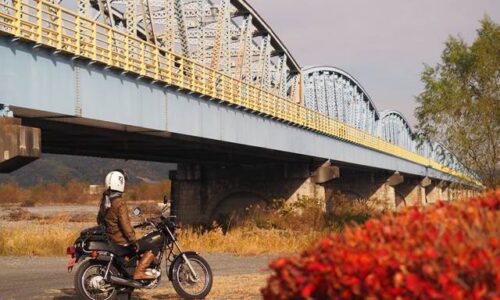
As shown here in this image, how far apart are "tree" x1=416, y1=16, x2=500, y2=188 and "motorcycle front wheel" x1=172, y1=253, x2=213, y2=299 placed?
1709 cm

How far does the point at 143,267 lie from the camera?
28.2ft

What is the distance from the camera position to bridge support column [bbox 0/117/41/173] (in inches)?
531

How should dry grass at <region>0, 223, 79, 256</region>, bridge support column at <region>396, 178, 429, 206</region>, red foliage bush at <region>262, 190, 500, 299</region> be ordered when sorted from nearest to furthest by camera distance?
1. red foliage bush at <region>262, 190, 500, 299</region>
2. dry grass at <region>0, 223, 79, 256</region>
3. bridge support column at <region>396, 178, 429, 206</region>

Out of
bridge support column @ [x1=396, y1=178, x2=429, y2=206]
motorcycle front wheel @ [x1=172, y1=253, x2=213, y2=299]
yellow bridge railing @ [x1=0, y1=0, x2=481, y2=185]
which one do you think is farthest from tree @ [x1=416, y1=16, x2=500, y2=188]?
bridge support column @ [x1=396, y1=178, x2=429, y2=206]

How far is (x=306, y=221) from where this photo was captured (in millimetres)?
34062

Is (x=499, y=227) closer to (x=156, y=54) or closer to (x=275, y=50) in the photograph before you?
(x=156, y=54)

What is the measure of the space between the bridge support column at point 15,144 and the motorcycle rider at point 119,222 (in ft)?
18.6

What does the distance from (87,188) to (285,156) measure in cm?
8673

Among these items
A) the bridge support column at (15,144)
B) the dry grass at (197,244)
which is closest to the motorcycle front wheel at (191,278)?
the bridge support column at (15,144)

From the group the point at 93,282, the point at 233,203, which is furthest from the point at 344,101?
the point at 93,282

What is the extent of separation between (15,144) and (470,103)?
673 inches

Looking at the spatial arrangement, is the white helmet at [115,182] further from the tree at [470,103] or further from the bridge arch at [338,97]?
the bridge arch at [338,97]

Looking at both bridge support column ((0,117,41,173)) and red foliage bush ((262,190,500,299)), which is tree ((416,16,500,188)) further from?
red foliage bush ((262,190,500,299))

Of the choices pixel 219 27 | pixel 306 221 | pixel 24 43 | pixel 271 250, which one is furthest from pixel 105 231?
pixel 306 221
